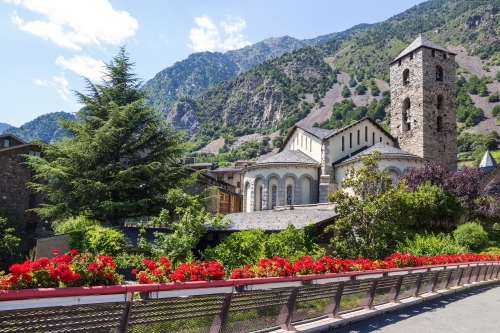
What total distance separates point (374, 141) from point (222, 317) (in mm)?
36543

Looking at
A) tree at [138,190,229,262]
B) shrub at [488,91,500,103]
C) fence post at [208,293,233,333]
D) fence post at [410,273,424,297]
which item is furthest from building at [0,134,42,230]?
shrub at [488,91,500,103]

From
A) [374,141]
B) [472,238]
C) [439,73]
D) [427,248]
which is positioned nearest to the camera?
[427,248]

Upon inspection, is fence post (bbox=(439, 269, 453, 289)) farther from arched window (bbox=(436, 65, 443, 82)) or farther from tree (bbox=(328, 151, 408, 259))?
arched window (bbox=(436, 65, 443, 82))

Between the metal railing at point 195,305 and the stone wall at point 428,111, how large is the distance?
105 feet

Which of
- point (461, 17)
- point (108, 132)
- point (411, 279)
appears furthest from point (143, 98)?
point (461, 17)

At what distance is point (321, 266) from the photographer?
969cm

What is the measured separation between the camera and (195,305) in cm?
618

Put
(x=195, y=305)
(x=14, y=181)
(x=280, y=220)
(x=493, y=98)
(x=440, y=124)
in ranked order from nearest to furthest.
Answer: (x=195, y=305) < (x=280, y=220) < (x=14, y=181) < (x=440, y=124) < (x=493, y=98)

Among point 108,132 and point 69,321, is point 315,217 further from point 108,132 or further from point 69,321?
point 69,321

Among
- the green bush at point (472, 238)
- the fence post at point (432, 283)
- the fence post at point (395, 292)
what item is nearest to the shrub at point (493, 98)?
the green bush at point (472, 238)

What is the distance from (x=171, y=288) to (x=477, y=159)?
107 metres

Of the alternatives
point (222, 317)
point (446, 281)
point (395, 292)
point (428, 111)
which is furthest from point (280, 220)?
point (428, 111)

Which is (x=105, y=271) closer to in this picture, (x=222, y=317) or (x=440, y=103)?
(x=222, y=317)

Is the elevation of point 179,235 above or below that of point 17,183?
below
